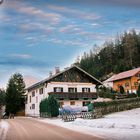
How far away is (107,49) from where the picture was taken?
13338cm

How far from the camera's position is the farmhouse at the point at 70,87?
207 ft

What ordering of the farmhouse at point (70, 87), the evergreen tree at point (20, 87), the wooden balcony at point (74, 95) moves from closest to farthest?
the wooden balcony at point (74, 95) < the farmhouse at point (70, 87) < the evergreen tree at point (20, 87)

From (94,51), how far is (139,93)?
97.3 metres

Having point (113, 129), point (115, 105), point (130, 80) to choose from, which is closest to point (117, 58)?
point (130, 80)

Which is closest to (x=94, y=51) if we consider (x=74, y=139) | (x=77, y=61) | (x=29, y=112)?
(x=77, y=61)

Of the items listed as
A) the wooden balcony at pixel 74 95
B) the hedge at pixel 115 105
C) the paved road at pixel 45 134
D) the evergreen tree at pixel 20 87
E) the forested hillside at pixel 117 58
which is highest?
the forested hillside at pixel 117 58

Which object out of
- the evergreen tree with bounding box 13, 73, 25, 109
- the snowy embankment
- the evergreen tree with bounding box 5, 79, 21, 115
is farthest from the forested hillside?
the snowy embankment

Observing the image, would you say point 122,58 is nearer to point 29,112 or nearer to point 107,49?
point 107,49

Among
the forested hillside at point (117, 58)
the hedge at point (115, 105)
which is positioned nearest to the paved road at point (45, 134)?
the hedge at point (115, 105)

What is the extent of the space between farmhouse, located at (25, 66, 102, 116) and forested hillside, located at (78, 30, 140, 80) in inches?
1598

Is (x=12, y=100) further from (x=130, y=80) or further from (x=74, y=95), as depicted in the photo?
(x=130, y=80)

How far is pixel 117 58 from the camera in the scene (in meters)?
118

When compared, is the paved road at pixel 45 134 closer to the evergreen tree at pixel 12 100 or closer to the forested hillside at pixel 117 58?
the evergreen tree at pixel 12 100

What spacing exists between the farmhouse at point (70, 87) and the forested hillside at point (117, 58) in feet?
133
